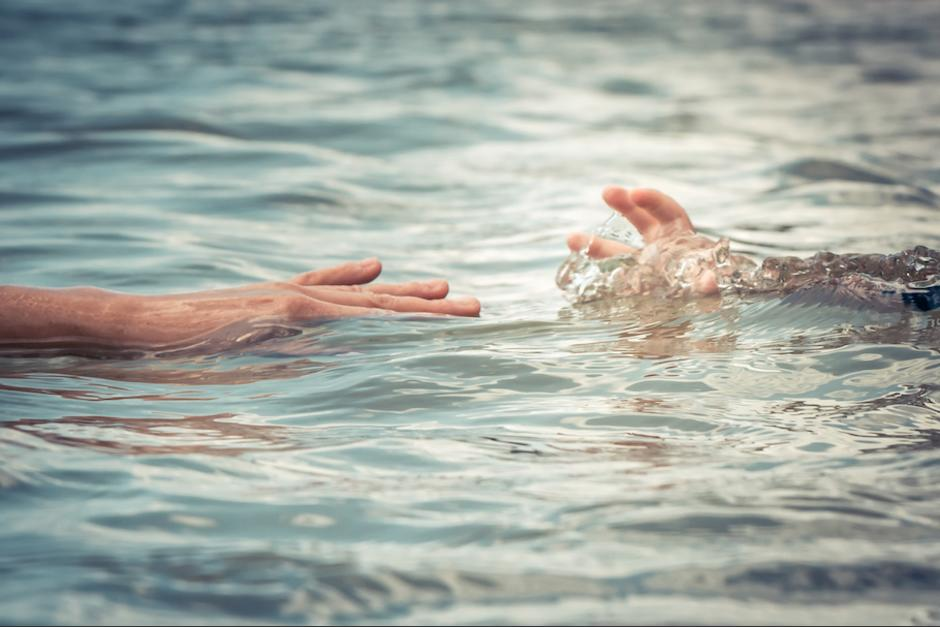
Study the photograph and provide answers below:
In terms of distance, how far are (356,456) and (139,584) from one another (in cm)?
73

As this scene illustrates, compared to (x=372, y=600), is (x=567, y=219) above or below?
above

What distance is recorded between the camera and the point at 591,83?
39.0 ft

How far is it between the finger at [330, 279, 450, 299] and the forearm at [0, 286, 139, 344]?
725 millimetres

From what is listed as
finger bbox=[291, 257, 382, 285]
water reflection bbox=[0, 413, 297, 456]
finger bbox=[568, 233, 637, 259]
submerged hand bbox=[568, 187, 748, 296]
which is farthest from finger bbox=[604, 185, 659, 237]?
water reflection bbox=[0, 413, 297, 456]

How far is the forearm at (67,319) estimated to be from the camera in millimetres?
3623

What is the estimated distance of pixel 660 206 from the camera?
4.01 m

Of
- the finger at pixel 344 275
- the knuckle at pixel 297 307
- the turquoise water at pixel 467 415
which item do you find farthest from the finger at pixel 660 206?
the knuckle at pixel 297 307

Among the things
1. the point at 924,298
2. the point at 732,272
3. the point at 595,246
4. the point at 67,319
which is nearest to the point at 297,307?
the point at 67,319

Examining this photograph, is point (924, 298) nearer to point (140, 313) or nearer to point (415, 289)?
point (415, 289)

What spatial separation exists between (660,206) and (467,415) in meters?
1.39

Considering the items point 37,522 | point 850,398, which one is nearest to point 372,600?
point 37,522

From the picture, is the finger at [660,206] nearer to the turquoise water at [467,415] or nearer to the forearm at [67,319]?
the turquoise water at [467,415]

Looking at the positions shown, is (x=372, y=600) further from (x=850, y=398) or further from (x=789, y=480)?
(x=850, y=398)

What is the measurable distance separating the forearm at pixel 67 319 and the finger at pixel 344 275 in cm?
64
